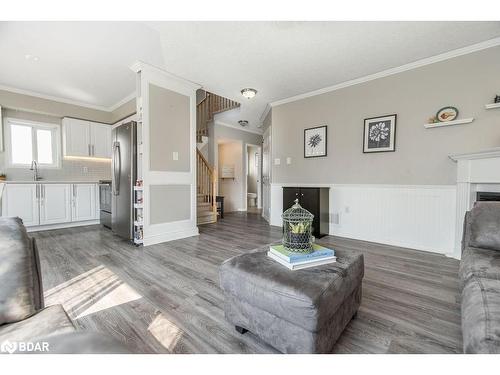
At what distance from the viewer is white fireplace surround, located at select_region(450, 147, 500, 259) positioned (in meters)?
2.31

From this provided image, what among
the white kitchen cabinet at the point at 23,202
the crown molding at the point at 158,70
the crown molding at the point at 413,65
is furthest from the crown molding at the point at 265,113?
the white kitchen cabinet at the point at 23,202

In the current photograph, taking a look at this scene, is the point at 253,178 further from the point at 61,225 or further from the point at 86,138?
the point at 61,225

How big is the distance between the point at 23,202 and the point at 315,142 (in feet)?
16.3

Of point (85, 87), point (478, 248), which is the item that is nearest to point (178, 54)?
point (85, 87)

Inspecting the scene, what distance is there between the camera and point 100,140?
16.0ft

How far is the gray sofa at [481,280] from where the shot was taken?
2.59 feet

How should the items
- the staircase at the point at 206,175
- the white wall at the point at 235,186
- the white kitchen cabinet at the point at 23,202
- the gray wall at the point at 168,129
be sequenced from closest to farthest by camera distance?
the gray wall at the point at 168,129, the white kitchen cabinet at the point at 23,202, the staircase at the point at 206,175, the white wall at the point at 235,186

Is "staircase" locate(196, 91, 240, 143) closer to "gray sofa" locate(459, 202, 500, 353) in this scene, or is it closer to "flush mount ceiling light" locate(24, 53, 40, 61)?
"flush mount ceiling light" locate(24, 53, 40, 61)

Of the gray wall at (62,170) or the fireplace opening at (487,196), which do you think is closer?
the fireplace opening at (487,196)

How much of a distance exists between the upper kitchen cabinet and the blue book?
16.2 feet

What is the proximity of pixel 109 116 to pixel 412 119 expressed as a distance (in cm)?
574

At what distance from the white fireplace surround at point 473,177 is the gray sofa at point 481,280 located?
106cm

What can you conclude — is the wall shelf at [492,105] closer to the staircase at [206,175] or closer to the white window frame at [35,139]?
the staircase at [206,175]

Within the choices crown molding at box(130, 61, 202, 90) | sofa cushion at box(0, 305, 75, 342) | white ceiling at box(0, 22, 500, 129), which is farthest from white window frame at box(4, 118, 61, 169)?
sofa cushion at box(0, 305, 75, 342)
